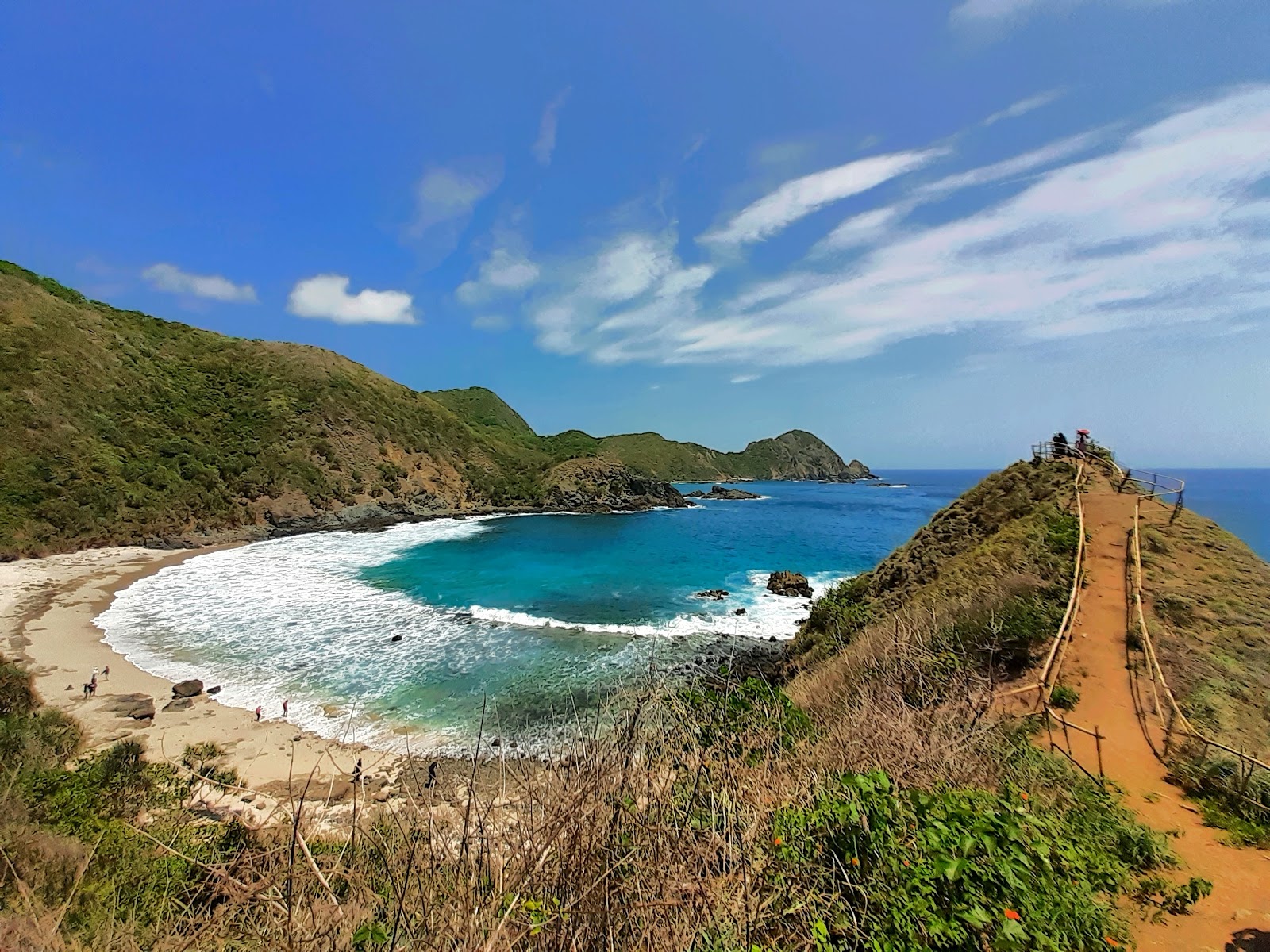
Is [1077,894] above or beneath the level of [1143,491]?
beneath

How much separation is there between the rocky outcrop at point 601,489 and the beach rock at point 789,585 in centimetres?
5011

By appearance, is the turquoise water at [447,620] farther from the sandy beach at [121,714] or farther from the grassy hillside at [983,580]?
the grassy hillside at [983,580]

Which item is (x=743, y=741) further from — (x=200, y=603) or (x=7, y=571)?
(x=7, y=571)

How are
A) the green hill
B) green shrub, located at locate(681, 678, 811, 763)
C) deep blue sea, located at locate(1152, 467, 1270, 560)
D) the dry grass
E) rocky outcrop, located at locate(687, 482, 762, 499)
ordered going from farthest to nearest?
1. rocky outcrop, located at locate(687, 482, 762, 499)
2. the green hill
3. deep blue sea, located at locate(1152, 467, 1270, 560)
4. the dry grass
5. green shrub, located at locate(681, 678, 811, 763)

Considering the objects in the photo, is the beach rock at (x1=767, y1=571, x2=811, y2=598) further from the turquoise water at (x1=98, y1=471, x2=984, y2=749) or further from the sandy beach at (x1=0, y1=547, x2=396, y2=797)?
the sandy beach at (x1=0, y1=547, x2=396, y2=797)

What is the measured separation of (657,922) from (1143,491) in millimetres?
18639

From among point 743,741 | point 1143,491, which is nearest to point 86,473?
point 743,741

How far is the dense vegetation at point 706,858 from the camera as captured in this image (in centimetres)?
239

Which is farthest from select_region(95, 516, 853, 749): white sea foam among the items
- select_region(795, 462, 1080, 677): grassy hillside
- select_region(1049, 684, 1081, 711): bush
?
select_region(1049, 684, 1081, 711): bush

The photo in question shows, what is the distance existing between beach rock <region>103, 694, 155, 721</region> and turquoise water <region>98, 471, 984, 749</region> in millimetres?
1953

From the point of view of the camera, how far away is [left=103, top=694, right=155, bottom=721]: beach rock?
547 inches

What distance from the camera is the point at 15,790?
696cm

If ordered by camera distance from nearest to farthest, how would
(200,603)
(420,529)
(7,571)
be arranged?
(200,603) < (7,571) < (420,529)

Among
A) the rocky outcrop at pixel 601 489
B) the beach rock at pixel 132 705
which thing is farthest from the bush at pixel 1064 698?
the rocky outcrop at pixel 601 489
